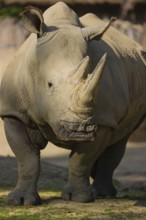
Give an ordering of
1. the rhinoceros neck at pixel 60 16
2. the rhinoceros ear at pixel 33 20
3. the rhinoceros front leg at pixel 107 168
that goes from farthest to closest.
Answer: the rhinoceros front leg at pixel 107 168, the rhinoceros neck at pixel 60 16, the rhinoceros ear at pixel 33 20

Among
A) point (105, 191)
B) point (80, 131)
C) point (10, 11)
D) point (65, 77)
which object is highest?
point (65, 77)

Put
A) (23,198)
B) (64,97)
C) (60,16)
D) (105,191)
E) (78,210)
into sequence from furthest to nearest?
(105,191)
(60,16)
(23,198)
(78,210)
(64,97)

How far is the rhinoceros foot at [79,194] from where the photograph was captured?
9250 mm

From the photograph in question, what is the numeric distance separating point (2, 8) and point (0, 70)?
143 cm

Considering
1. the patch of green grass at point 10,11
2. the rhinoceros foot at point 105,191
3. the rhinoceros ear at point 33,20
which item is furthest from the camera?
the patch of green grass at point 10,11

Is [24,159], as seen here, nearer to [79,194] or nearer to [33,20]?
[79,194]

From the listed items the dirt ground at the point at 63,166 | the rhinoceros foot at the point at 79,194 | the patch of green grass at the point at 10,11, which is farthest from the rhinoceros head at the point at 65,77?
the patch of green grass at the point at 10,11

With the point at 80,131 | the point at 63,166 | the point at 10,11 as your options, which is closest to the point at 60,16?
the point at 80,131

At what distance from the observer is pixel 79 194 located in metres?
9.26

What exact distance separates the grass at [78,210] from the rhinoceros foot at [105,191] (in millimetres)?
523

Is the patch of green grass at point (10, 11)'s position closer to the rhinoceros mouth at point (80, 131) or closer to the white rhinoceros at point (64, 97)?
the white rhinoceros at point (64, 97)

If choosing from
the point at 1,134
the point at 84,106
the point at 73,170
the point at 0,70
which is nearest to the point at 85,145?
the point at 73,170

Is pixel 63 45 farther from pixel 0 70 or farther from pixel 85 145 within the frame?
pixel 0 70

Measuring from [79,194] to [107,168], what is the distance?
1.31 metres
